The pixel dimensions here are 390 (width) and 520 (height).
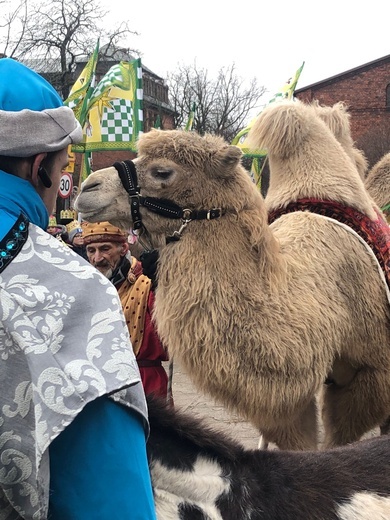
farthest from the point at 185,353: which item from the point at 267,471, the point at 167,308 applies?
the point at 267,471

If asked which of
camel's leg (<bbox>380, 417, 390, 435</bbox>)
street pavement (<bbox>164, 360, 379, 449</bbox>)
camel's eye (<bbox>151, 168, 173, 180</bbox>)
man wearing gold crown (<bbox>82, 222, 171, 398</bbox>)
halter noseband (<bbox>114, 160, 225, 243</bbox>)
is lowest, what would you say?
street pavement (<bbox>164, 360, 379, 449</bbox>)

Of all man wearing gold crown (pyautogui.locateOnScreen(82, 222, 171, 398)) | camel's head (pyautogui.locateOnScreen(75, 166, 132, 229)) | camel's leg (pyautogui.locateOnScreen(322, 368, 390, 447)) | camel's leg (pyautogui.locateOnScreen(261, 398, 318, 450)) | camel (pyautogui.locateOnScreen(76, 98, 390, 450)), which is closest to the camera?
camel (pyautogui.locateOnScreen(76, 98, 390, 450))

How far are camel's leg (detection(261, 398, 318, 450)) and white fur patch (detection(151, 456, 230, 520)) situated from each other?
189 cm

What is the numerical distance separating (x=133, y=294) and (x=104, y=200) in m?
0.87

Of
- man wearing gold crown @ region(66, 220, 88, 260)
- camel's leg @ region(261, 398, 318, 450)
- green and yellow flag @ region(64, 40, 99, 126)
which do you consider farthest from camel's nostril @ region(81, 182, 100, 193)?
green and yellow flag @ region(64, 40, 99, 126)

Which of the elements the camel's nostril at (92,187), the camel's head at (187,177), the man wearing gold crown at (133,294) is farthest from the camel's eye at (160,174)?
the man wearing gold crown at (133,294)

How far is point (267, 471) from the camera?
4.79 feet

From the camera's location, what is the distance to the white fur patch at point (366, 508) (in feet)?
4.71

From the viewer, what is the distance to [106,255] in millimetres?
4023

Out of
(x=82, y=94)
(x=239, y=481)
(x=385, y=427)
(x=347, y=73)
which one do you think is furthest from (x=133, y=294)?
(x=347, y=73)

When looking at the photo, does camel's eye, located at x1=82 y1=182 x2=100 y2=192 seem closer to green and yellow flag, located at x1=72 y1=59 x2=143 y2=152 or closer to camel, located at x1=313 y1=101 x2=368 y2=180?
camel, located at x1=313 y1=101 x2=368 y2=180

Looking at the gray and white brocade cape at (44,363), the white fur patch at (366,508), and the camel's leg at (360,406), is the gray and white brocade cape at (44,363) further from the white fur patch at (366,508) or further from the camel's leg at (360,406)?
the camel's leg at (360,406)

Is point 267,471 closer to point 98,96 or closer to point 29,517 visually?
point 29,517

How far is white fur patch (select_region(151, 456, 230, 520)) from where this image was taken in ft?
4.19
